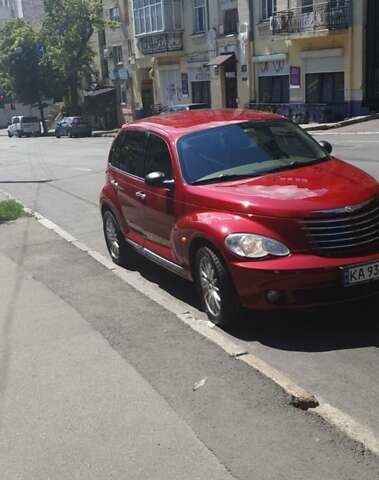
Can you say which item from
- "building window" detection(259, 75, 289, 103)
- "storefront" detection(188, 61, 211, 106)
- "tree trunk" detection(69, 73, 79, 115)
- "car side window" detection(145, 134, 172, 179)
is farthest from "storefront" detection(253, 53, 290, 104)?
"car side window" detection(145, 134, 172, 179)

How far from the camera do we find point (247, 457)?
3521 millimetres

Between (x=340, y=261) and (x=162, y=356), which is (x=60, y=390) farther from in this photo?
(x=340, y=261)

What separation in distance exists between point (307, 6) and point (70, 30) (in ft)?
83.8

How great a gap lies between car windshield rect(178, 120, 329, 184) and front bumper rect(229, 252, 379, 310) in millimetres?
1182

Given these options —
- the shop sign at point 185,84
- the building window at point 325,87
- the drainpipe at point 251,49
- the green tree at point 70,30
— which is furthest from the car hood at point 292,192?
the green tree at point 70,30

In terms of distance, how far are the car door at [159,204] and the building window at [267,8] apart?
29.9 m

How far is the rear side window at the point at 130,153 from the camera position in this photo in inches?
283

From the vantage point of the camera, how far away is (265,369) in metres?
4.53

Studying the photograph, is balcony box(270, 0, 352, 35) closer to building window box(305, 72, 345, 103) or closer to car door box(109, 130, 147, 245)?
building window box(305, 72, 345, 103)

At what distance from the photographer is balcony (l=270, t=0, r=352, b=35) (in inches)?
1183

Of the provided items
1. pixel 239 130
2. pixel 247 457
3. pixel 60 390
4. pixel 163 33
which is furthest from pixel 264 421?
pixel 163 33

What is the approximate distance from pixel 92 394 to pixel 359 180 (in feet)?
9.40

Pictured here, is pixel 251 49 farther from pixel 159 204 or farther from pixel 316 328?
pixel 316 328

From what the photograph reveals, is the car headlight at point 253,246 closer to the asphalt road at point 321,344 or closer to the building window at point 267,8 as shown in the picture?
the asphalt road at point 321,344
